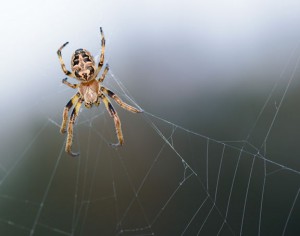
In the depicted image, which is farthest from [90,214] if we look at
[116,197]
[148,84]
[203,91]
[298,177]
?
[148,84]

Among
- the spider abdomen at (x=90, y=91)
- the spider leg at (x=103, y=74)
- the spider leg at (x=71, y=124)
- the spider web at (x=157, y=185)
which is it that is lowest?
the spider web at (x=157, y=185)

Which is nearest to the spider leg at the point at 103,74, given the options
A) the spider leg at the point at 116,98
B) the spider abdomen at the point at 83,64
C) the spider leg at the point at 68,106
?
the spider abdomen at the point at 83,64

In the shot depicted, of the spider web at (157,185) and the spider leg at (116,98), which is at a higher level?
the spider leg at (116,98)

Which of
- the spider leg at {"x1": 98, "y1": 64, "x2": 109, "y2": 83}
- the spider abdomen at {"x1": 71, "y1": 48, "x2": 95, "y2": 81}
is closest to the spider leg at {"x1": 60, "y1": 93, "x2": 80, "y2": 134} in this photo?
the spider leg at {"x1": 98, "y1": 64, "x2": 109, "y2": 83}

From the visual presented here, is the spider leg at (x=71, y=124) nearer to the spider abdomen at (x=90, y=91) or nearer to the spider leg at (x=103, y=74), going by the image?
the spider abdomen at (x=90, y=91)

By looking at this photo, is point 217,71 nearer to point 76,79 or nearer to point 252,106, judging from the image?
point 252,106
